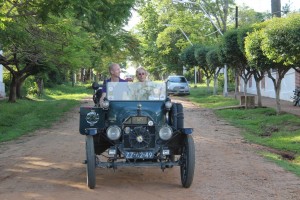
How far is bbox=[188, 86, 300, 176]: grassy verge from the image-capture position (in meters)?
10.7

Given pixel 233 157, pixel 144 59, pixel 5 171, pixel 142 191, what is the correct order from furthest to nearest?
pixel 144 59, pixel 233 157, pixel 5 171, pixel 142 191

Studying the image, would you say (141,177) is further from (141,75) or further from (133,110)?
(141,75)

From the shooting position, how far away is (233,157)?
33.5ft

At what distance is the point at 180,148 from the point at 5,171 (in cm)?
336

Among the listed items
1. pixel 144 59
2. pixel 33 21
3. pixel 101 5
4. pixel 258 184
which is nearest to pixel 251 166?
pixel 258 184

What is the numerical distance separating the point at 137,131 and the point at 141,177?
1.26 m

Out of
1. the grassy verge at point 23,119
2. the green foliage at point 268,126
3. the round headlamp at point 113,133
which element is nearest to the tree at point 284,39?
the green foliage at point 268,126

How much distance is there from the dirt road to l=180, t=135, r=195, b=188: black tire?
0.15 meters

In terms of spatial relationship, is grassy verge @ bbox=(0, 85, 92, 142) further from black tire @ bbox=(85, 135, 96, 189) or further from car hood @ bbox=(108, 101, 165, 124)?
black tire @ bbox=(85, 135, 96, 189)

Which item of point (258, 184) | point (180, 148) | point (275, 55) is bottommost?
point (258, 184)

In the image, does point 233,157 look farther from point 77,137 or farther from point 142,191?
point 77,137

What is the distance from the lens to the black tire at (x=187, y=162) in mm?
7152

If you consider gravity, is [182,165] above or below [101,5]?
below

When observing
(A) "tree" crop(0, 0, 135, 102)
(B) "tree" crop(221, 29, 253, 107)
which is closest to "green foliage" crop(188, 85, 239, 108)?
(B) "tree" crop(221, 29, 253, 107)
